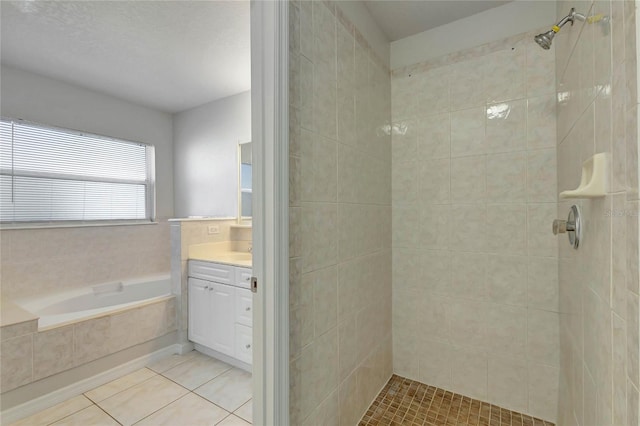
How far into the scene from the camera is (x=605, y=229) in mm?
680

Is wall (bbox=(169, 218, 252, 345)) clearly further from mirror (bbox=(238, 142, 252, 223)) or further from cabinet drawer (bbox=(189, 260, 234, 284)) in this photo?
mirror (bbox=(238, 142, 252, 223))

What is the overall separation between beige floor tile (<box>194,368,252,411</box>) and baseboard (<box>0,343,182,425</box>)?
24.9 inches

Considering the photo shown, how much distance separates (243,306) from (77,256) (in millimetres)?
2056

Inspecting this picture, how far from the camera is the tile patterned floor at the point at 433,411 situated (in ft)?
5.16

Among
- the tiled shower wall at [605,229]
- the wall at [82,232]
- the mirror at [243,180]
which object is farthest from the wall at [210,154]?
the tiled shower wall at [605,229]

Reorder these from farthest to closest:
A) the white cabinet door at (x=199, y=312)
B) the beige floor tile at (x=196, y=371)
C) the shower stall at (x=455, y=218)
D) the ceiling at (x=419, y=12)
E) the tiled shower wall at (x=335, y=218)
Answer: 1. the white cabinet door at (x=199, y=312)
2. the beige floor tile at (x=196, y=371)
3. the ceiling at (x=419, y=12)
4. the tiled shower wall at (x=335, y=218)
5. the shower stall at (x=455, y=218)

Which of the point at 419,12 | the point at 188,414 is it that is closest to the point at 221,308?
the point at 188,414

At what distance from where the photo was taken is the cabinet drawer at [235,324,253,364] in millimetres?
2193

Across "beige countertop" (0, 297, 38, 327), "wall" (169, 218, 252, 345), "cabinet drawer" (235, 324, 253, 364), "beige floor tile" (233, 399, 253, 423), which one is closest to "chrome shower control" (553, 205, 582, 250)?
"beige floor tile" (233, 399, 253, 423)

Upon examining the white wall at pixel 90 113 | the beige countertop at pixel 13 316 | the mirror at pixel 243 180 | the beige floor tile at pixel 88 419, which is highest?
the white wall at pixel 90 113

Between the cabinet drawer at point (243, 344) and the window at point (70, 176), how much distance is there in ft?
7.22

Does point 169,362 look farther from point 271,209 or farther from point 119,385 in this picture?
point 271,209

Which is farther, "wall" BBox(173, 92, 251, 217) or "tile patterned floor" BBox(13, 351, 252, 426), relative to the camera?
"wall" BBox(173, 92, 251, 217)

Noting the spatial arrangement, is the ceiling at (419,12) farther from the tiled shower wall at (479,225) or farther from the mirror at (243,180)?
the mirror at (243,180)
